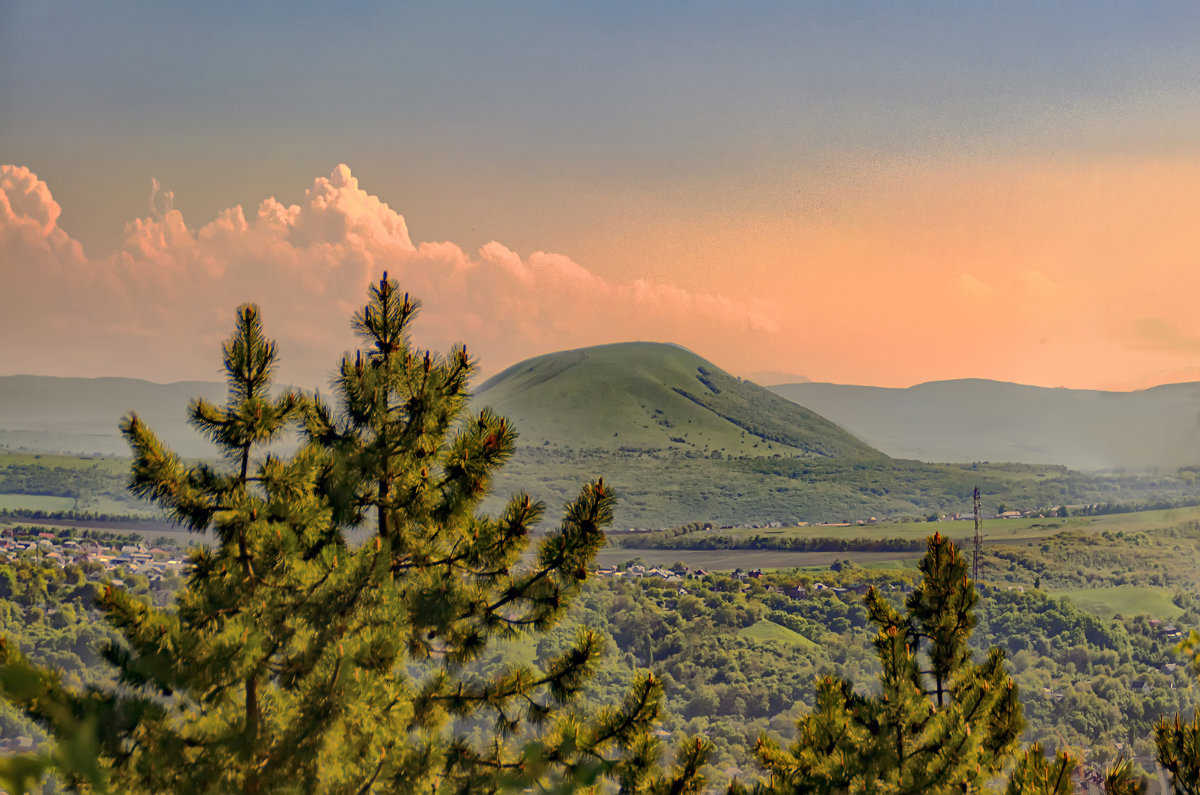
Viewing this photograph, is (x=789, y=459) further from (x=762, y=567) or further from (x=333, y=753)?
(x=333, y=753)

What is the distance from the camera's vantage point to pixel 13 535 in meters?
86.1

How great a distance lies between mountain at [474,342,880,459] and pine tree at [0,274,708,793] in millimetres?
157050

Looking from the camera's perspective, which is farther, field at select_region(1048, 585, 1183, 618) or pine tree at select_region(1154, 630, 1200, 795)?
field at select_region(1048, 585, 1183, 618)

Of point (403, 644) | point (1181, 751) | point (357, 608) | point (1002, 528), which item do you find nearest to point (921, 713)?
point (1181, 751)

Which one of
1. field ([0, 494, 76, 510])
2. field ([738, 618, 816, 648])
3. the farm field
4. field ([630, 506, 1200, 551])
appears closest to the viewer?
field ([738, 618, 816, 648])

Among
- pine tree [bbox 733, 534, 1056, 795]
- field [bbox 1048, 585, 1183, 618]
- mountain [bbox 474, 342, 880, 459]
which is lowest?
field [bbox 1048, 585, 1183, 618]

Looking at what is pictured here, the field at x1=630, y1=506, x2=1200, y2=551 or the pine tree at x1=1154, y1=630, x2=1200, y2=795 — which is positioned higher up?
the pine tree at x1=1154, y1=630, x2=1200, y2=795

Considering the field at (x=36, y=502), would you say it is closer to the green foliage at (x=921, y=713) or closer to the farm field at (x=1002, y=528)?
the farm field at (x=1002, y=528)

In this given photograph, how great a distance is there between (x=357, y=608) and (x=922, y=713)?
11.7ft

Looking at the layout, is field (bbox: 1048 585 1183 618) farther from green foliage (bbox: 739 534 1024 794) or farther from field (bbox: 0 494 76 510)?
field (bbox: 0 494 76 510)

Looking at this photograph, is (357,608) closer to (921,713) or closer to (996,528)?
(921,713)

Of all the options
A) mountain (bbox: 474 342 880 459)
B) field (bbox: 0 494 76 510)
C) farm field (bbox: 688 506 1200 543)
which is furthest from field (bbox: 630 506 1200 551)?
field (bbox: 0 494 76 510)

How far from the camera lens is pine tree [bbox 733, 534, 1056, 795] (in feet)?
17.9

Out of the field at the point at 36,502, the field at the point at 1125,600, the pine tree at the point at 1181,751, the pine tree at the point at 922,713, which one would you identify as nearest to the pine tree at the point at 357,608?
the pine tree at the point at 922,713
